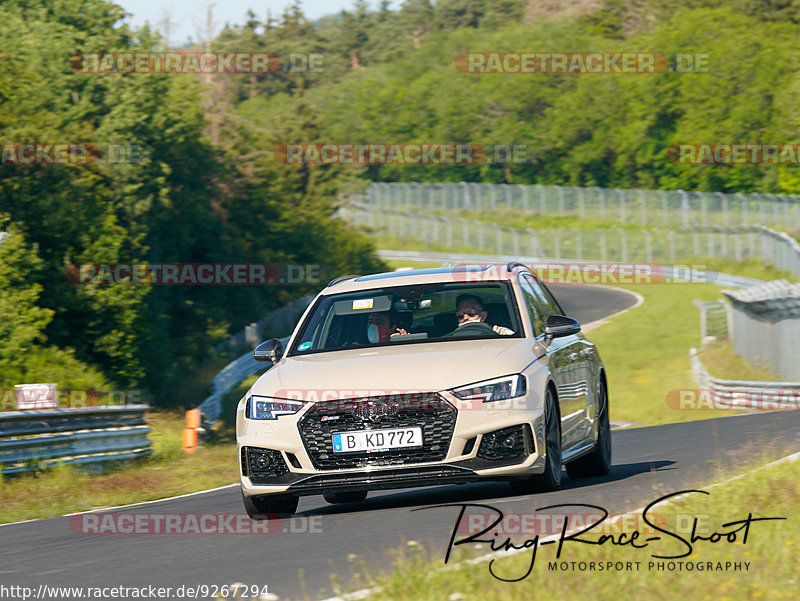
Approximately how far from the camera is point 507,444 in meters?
9.23

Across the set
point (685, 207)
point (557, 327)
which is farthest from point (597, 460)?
point (685, 207)

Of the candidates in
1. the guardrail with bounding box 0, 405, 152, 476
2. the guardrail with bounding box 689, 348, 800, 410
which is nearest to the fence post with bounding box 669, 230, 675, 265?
the guardrail with bounding box 689, 348, 800, 410

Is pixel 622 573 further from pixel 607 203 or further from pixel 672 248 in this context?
pixel 607 203

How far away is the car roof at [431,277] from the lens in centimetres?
1080

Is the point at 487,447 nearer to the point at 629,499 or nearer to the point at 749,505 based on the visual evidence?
the point at 629,499

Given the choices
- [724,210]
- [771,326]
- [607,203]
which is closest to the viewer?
[771,326]

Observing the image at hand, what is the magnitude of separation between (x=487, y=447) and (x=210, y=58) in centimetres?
5564

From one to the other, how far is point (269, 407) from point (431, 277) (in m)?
1.98

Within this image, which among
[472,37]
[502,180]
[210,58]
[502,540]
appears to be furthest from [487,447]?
[472,37]

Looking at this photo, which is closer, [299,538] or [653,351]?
[299,538]

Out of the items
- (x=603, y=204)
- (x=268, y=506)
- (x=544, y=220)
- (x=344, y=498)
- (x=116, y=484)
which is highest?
(x=268, y=506)

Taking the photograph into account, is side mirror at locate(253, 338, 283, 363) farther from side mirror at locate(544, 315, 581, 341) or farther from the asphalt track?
side mirror at locate(544, 315, 581, 341)

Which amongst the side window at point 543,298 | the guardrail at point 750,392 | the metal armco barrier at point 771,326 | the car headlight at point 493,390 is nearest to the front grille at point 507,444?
the car headlight at point 493,390

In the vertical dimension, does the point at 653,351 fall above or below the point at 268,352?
below
